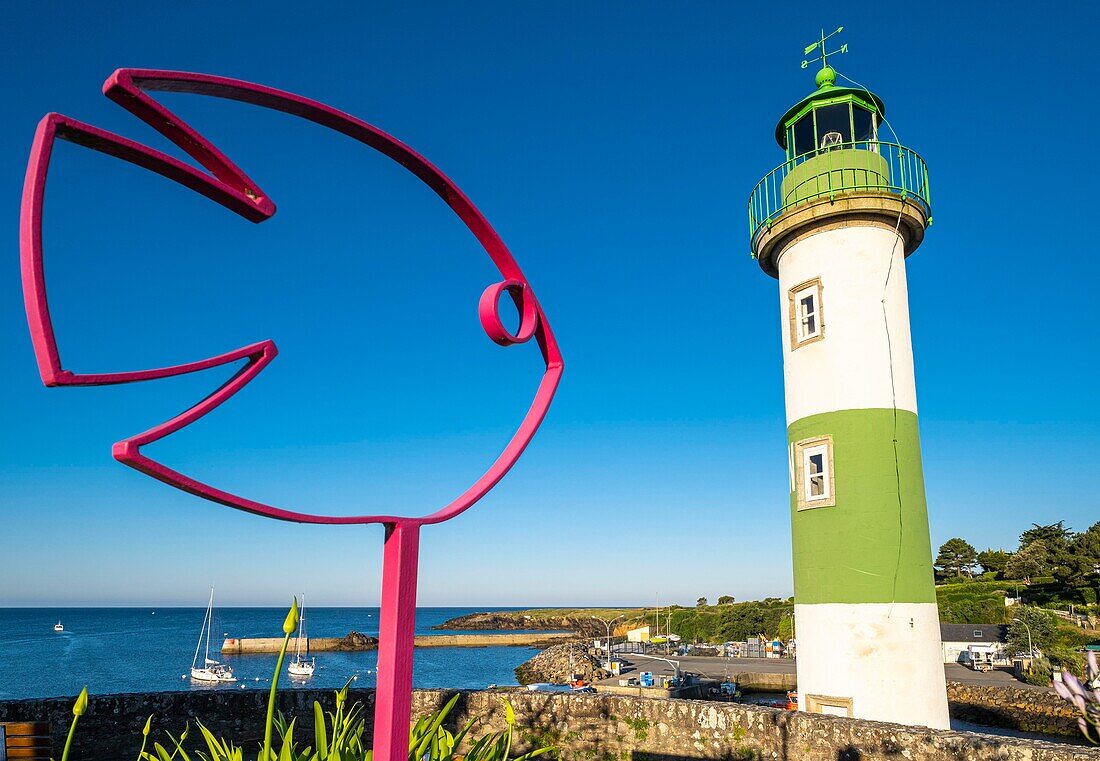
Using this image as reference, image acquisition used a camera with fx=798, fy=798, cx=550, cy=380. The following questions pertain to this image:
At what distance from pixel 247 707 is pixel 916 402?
9214 millimetres

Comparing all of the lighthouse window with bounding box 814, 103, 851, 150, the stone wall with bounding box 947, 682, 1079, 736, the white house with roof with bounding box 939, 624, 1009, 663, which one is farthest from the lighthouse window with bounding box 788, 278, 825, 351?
the white house with roof with bounding box 939, 624, 1009, 663

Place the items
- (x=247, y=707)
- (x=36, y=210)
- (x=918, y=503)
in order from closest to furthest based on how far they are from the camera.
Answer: (x=36, y=210)
(x=247, y=707)
(x=918, y=503)

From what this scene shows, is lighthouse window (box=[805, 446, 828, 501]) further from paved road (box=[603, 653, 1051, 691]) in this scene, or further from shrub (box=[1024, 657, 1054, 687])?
shrub (box=[1024, 657, 1054, 687])

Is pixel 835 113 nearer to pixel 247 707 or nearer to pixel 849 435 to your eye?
pixel 849 435

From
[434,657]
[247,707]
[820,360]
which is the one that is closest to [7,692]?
[434,657]

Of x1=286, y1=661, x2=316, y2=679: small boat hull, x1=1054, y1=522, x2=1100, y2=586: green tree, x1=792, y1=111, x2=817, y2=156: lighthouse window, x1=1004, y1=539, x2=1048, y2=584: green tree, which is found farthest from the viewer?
x1=286, y1=661, x2=316, y2=679: small boat hull

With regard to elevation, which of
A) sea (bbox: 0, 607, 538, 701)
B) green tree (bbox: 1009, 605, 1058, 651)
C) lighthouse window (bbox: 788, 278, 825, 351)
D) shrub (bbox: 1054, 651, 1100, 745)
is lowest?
sea (bbox: 0, 607, 538, 701)

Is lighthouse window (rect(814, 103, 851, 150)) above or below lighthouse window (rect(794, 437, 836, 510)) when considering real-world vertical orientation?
above

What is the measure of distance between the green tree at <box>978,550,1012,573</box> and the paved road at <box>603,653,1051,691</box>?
2920 cm

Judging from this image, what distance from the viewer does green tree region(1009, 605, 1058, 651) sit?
31031 millimetres

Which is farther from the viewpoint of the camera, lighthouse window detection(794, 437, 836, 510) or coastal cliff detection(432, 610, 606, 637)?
coastal cliff detection(432, 610, 606, 637)

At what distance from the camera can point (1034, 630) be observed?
103ft

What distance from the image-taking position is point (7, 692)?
172 feet

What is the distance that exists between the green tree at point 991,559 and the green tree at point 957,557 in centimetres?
53
